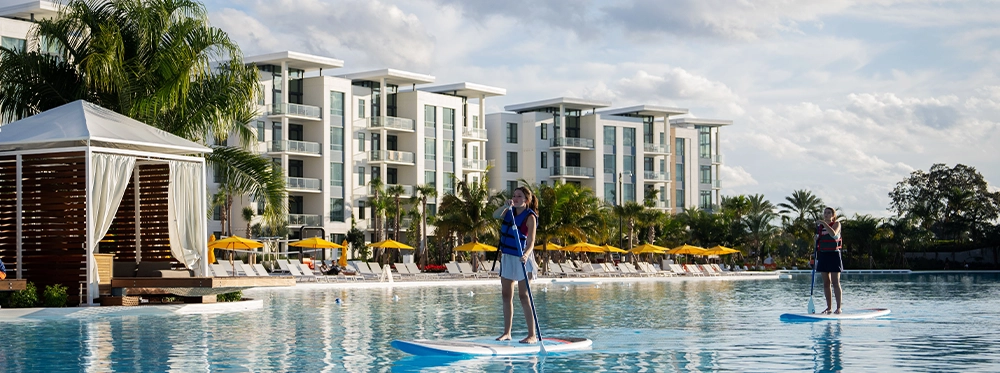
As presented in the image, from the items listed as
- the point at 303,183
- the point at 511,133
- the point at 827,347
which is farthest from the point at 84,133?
the point at 511,133

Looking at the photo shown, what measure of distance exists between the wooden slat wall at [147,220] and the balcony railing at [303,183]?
40.5m

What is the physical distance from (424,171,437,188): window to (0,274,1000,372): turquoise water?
1901 inches

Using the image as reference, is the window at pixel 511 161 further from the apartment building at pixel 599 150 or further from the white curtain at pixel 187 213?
the white curtain at pixel 187 213

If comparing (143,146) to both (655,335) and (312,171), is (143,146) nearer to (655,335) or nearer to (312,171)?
(655,335)

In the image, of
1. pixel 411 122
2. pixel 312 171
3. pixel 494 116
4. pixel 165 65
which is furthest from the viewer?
pixel 494 116

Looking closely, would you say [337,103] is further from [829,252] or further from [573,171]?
[829,252]

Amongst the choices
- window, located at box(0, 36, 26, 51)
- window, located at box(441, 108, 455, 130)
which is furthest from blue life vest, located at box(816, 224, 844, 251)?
window, located at box(441, 108, 455, 130)

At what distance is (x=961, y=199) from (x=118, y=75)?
2774 inches

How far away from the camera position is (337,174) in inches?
2527


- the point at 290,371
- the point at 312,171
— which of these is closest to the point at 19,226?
the point at 290,371

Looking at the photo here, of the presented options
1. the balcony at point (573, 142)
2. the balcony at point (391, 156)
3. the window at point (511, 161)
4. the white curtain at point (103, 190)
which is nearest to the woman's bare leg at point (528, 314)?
the white curtain at point (103, 190)

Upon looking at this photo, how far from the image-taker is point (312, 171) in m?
63.3

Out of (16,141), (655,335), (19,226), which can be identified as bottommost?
(655,335)

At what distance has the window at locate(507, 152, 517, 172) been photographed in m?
77.9
